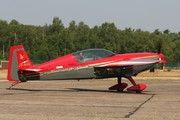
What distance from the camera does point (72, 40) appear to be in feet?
320

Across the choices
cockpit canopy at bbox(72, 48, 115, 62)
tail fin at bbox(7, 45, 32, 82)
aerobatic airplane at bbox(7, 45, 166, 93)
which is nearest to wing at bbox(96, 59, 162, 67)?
aerobatic airplane at bbox(7, 45, 166, 93)

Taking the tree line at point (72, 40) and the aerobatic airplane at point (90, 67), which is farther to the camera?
the tree line at point (72, 40)

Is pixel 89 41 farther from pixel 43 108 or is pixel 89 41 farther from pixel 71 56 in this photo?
pixel 43 108

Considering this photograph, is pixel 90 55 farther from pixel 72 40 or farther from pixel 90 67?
pixel 72 40

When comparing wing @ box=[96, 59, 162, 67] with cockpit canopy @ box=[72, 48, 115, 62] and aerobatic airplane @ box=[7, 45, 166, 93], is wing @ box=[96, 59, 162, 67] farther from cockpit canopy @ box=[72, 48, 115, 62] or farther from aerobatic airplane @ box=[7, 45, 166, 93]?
cockpit canopy @ box=[72, 48, 115, 62]

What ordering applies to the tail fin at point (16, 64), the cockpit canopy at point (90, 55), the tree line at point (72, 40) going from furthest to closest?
the tree line at point (72, 40) → the tail fin at point (16, 64) → the cockpit canopy at point (90, 55)

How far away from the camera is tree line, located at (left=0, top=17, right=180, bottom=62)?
9494 centimetres

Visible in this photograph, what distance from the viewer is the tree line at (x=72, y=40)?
94.9 metres

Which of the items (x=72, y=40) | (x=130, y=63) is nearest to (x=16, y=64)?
(x=130, y=63)

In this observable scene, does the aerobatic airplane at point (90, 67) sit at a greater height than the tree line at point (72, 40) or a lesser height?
lesser

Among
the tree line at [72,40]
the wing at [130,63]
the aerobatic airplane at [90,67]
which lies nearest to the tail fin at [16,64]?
the aerobatic airplane at [90,67]

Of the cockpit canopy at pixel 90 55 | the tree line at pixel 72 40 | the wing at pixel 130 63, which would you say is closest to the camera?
the wing at pixel 130 63

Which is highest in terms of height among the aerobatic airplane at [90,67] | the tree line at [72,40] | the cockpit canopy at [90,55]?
the tree line at [72,40]

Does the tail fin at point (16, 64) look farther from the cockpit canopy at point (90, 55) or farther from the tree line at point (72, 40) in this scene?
the tree line at point (72, 40)
